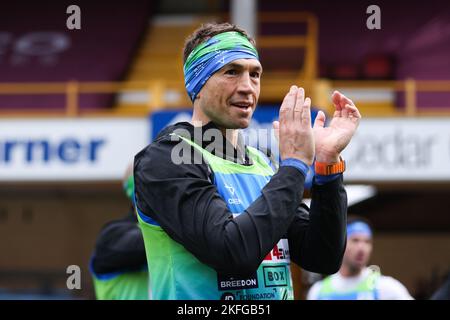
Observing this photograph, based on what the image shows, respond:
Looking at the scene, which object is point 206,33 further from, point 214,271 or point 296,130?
point 214,271

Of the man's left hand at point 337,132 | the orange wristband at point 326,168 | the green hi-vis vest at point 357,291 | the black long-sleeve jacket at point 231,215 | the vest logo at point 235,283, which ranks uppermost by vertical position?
the man's left hand at point 337,132

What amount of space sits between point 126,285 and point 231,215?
7.48ft

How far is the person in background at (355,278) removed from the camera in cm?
560

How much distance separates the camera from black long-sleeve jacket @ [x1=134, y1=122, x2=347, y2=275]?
83.7 inches

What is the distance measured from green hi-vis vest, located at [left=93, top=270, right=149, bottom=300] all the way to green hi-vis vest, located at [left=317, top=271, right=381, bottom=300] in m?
1.76

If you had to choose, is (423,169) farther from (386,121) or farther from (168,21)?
(168,21)

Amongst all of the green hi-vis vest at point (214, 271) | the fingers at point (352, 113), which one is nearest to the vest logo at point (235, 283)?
the green hi-vis vest at point (214, 271)

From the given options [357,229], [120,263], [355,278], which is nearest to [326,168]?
[120,263]

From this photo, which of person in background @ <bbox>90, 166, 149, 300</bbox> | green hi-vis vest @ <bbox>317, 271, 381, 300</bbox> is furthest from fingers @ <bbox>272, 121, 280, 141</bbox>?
green hi-vis vest @ <bbox>317, 271, 381, 300</bbox>

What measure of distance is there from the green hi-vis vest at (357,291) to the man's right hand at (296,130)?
3329 millimetres

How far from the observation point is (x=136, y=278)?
433cm

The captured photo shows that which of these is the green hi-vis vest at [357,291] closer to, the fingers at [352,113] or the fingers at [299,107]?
the fingers at [352,113]

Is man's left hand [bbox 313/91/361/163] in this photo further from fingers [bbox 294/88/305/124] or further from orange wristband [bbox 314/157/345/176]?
fingers [bbox 294/88/305/124]
